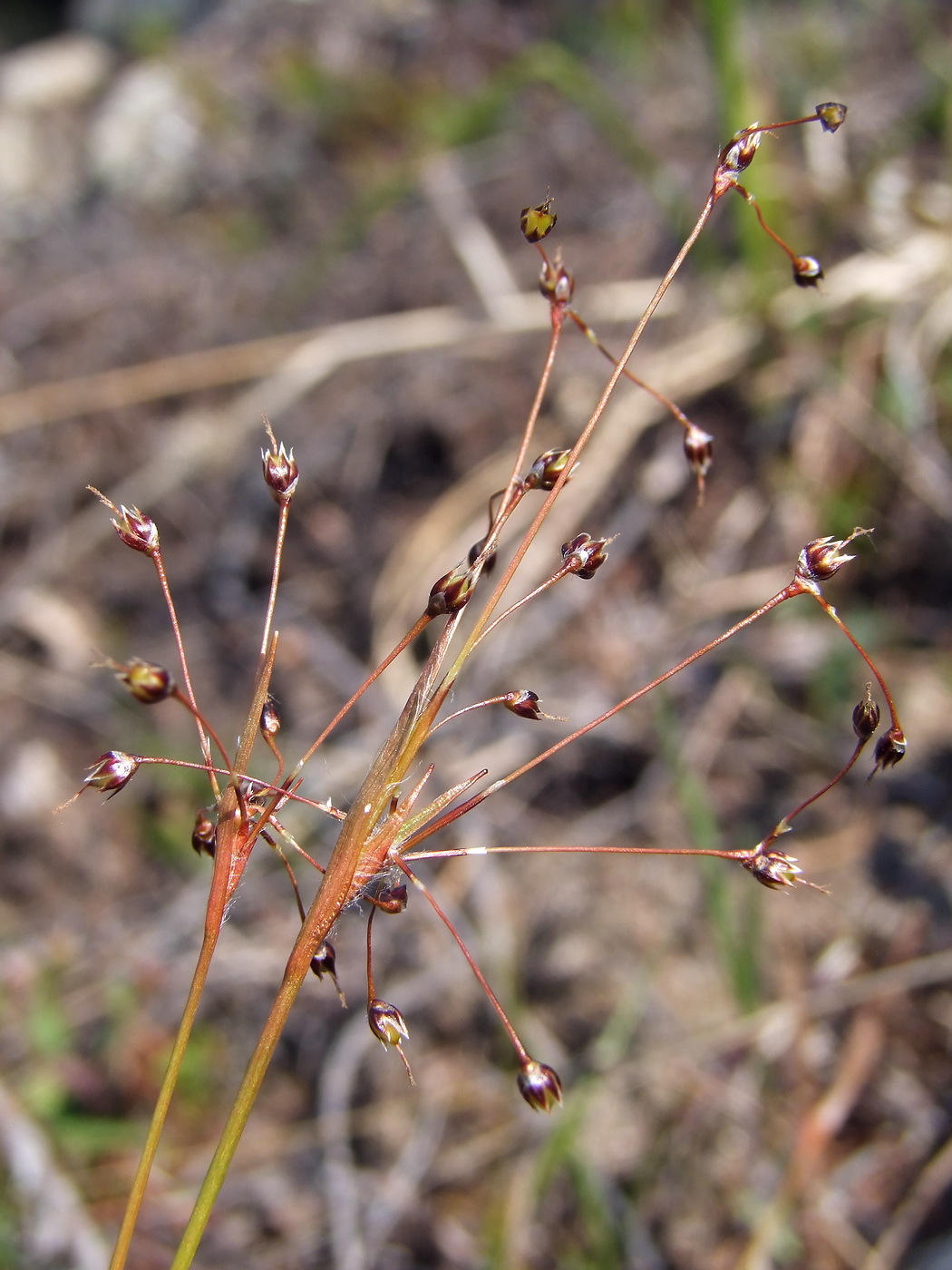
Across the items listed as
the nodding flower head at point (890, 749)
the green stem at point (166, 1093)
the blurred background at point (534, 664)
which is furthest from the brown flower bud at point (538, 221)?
the blurred background at point (534, 664)

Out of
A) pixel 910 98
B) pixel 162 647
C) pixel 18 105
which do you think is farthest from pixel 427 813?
pixel 18 105

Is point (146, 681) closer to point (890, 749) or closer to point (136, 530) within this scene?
point (136, 530)

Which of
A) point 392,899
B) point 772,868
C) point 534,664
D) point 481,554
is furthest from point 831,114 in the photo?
point 534,664

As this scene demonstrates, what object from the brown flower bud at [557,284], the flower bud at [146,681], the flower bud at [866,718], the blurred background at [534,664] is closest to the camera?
the flower bud at [146,681]

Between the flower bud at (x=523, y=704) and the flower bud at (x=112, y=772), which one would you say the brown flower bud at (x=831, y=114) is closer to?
the flower bud at (x=523, y=704)

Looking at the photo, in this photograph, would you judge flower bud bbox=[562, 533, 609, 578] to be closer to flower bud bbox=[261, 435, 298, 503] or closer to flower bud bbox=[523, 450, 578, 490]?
flower bud bbox=[523, 450, 578, 490]

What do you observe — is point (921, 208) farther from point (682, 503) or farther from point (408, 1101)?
point (408, 1101)
